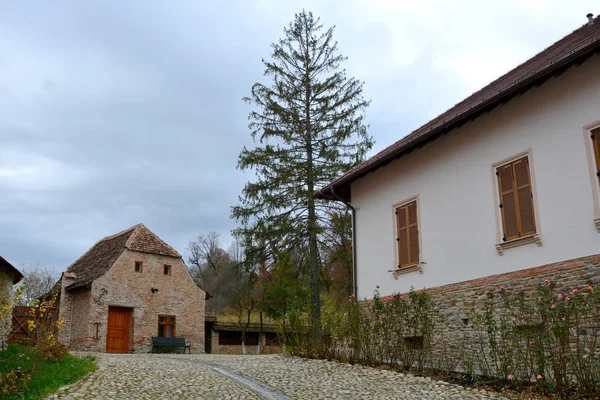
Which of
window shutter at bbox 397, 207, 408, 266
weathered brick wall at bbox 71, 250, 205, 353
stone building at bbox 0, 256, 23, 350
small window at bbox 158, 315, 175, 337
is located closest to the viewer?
window shutter at bbox 397, 207, 408, 266

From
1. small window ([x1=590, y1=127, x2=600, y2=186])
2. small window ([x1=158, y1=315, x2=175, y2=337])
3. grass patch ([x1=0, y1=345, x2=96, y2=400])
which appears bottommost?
grass patch ([x1=0, y1=345, x2=96, y2=400])

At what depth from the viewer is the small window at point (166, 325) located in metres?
28.8

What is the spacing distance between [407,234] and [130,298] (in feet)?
57.3

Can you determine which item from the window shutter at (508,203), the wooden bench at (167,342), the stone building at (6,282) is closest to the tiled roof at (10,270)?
the stone building at (6,282)

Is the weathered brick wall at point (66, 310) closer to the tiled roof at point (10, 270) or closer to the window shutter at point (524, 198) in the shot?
the tiled roof at point (10, 270)

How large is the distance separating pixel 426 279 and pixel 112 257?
62.6 feet

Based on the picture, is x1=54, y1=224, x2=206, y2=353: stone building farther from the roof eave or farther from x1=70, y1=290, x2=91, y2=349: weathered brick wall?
the roof eave

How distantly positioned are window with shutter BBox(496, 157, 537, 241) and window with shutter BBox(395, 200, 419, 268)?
9.13 ft

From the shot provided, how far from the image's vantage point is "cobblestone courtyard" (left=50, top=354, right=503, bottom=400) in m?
9.60

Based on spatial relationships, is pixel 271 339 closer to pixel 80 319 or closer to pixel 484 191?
pixel 80 319

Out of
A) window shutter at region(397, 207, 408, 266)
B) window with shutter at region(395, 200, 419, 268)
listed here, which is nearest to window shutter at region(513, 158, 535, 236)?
window with shutter at region(395, 200, 419, 268)

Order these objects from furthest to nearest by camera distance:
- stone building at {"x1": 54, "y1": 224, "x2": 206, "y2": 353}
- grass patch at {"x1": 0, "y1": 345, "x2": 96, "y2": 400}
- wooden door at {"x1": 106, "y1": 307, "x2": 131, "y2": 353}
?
wooden door at {"x1": 106, "y1": 307, "x2": 131, "y2": 353} < stone building at {"x1": 54, "y1": 224, "x2": 206, "y2": 353} < grass patch at {"x1": 0, "y1": 345, "x2": 96, "y2": 400}

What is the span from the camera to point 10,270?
67.8ft

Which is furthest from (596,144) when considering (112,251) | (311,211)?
(112,251)
